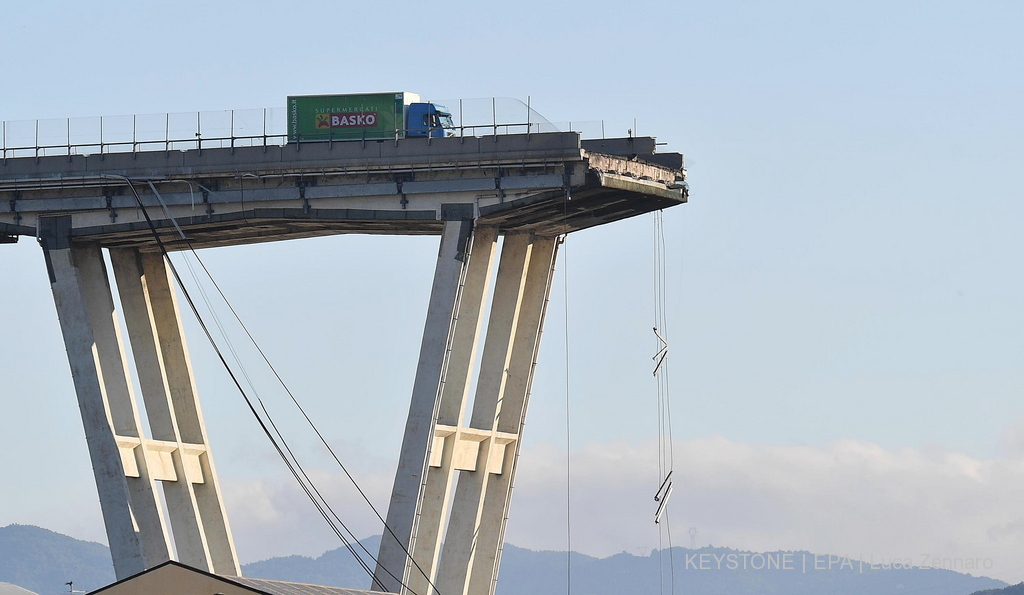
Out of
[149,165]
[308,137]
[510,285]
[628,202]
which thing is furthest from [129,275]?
[628,202]

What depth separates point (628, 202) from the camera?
2854 inches

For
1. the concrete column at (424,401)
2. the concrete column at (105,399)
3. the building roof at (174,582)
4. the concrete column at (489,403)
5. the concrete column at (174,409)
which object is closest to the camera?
the building roof at (174,582)

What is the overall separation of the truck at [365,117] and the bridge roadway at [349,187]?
1055 mm

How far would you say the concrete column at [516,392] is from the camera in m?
76.8

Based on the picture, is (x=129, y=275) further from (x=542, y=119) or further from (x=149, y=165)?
(x=542, y=119)

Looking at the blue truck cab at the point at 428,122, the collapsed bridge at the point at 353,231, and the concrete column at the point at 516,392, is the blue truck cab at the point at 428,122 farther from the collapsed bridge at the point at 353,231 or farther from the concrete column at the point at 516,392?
the concrete column at the point at 516,392

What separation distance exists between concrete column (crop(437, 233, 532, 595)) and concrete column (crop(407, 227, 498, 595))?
2872 millimetres

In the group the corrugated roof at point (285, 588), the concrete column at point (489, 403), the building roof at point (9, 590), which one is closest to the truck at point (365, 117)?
the concrete column at point (489, 403)

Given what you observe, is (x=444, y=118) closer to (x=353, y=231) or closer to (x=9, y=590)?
(x=353, y=231)

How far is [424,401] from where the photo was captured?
229ft

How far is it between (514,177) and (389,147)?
201 inches

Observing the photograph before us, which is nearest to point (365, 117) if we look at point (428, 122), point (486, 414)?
point (428, 122)

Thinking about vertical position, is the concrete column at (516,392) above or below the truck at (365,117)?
below

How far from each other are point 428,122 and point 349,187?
13.5 ft
